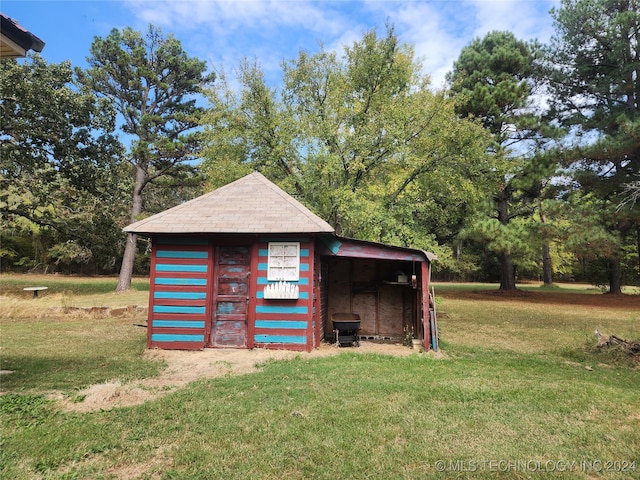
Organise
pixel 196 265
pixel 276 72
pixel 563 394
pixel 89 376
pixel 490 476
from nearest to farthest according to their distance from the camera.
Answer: pixel 490 476, pixel 563 394, pixel 89 376, pixel 196 265, pixel 276 72

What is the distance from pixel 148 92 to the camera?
2217cm

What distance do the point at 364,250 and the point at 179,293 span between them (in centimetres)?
413

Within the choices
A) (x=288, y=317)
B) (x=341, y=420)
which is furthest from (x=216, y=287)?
(x=341, y=420)

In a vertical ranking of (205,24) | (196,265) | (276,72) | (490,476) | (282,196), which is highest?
(276,72)

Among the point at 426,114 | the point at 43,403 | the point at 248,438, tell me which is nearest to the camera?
the point at 248,438

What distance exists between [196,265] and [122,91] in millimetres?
18451

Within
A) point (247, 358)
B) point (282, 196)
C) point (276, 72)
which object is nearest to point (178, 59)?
point (276, 72)

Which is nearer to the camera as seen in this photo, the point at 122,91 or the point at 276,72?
the point at 276,72

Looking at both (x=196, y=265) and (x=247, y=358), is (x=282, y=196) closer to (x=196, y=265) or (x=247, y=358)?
(x=196, y=265)

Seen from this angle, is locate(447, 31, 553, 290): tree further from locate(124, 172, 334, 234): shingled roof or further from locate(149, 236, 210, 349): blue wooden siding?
locate(149, 236, 210, 349): blue wooden siding

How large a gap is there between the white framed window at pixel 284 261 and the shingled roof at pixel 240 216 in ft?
1.57

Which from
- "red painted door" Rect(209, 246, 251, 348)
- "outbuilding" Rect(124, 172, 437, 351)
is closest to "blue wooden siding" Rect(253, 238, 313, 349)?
"outbuilding" Rect(124, 172, 437, 351)

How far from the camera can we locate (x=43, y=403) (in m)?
4.62

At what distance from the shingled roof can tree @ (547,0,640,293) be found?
46.1 feet
